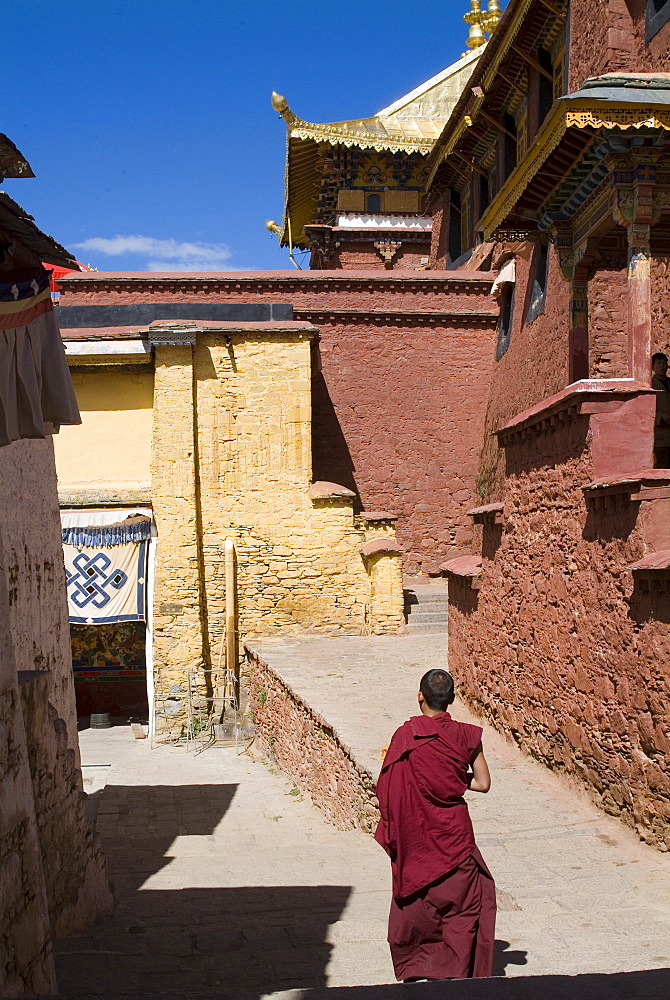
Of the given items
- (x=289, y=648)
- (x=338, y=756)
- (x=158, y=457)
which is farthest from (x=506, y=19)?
(x=338, y=756)

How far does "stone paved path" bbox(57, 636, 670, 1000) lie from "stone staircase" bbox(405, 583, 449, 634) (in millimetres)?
5038

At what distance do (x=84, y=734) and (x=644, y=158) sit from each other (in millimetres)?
12224

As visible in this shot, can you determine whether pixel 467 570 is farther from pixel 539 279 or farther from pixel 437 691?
pixel 539 279

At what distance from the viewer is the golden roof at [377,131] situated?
2253cm

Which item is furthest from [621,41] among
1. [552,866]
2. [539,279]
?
[552,866]

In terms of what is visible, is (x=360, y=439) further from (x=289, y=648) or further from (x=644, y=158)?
(x=644, y=158)

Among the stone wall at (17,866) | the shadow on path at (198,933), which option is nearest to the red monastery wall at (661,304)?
the shadow on path at (198,933)

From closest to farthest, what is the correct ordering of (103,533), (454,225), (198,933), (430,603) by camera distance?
(198,933), (103,533), (430,603), (454,225)

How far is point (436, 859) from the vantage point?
4008 mm

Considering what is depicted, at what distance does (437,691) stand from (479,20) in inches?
1048

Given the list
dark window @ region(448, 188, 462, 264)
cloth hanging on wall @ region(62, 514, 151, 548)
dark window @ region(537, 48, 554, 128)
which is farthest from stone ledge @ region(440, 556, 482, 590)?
dark window @ region(448, 188, 462, 264)

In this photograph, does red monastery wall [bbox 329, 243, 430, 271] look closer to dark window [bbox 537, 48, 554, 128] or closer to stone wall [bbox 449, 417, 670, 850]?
dark window [bbox 537, 48, 554, 128]

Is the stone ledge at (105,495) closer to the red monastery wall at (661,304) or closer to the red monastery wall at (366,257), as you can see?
the red monastery wall at (661,304)

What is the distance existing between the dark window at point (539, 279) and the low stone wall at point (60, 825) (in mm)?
10339
